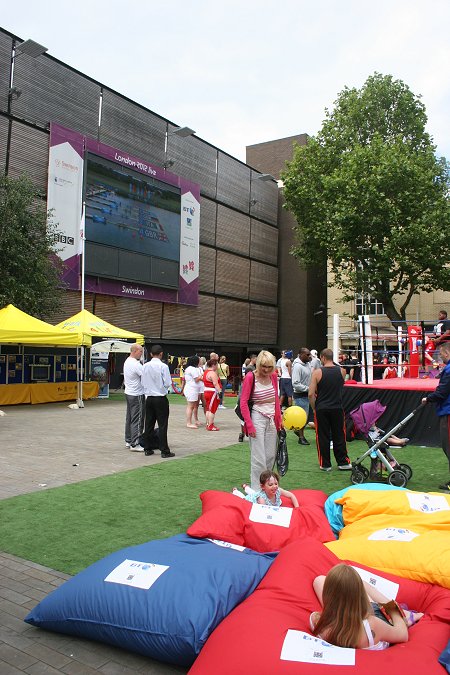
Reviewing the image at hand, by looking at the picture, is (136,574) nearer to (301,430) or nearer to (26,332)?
(301,430)

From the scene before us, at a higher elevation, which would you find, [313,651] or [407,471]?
[313,651]

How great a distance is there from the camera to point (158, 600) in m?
2.77

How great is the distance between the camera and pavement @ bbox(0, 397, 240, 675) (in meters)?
2.75

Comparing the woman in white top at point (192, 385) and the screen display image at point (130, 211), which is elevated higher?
the screen display image at point (130, 211)

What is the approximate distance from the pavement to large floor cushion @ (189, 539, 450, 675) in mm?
471

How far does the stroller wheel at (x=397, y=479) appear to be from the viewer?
623 centimetres

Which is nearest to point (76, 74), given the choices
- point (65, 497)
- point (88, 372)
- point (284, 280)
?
point (88, 372)

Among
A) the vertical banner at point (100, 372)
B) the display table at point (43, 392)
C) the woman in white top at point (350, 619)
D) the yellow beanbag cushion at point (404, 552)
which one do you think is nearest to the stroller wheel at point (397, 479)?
the yellow beanbag cushion at point (404, 552)

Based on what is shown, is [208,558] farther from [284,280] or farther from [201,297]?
[284,280]

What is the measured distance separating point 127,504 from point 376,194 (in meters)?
20.9

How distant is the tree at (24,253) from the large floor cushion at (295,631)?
47.2 ft

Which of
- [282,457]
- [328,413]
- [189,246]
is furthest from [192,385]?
[189,246]

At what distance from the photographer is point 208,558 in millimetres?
3102

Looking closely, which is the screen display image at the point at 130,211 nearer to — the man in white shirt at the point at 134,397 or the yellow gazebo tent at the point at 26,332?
the yellow gazebo tent at the point at 26,332
